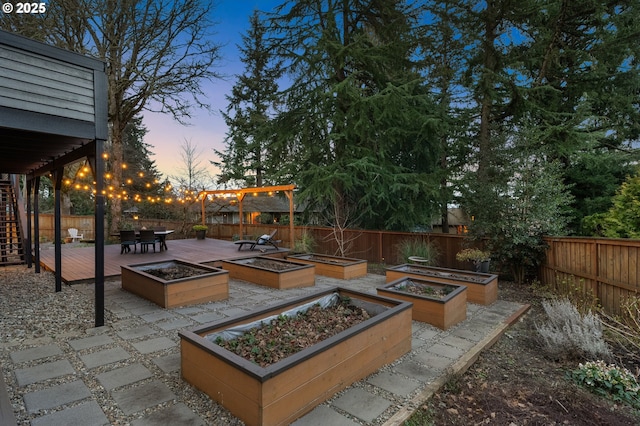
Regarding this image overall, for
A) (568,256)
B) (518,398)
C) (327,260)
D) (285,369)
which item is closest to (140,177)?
(327,260)

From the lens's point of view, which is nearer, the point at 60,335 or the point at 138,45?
the point at 60,335

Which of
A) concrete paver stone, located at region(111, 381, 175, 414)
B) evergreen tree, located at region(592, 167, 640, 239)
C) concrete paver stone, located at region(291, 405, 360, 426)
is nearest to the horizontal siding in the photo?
concrete paver stone, located at region(111, 381, 175, 414)

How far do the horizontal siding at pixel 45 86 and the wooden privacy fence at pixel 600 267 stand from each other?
7368mm

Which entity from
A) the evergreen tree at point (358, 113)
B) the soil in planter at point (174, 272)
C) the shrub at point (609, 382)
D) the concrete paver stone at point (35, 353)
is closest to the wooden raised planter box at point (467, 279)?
the shrub at point (609, 382)

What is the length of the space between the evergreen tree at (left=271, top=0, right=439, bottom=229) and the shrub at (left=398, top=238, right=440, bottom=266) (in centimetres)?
184

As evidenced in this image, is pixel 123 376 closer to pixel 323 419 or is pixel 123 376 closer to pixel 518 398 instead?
pixel 323 419

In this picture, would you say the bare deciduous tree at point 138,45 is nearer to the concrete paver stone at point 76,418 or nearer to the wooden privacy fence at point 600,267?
the concrete paver stone at point 76,418

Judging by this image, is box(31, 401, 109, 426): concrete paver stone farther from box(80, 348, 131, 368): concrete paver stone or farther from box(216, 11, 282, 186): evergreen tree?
box(216, 11, 282, 186): evergreen tree

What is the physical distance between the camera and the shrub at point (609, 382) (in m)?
2.76

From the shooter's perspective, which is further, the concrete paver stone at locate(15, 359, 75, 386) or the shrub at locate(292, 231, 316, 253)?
the shrub at locate(292, 231, 316, 253)

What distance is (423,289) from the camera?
5.15 meters

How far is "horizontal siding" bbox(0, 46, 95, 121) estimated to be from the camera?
331 cm

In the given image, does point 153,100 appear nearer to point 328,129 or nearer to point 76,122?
point 328,129

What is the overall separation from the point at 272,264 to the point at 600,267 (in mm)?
5963
